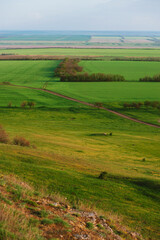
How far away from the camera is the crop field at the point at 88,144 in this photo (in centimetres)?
1795

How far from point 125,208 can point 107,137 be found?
33895mm

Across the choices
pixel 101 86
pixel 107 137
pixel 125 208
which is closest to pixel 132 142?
pixel 107 137

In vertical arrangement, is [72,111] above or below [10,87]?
below

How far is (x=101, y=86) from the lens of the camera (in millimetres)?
102062

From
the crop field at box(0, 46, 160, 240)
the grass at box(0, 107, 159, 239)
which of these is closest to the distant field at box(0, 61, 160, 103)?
the crop field at box(0, 46, 160, 240)

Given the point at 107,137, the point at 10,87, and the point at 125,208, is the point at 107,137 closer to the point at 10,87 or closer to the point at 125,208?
the point at 125,208

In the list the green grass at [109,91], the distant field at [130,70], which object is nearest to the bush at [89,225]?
the green grass at [109,91]

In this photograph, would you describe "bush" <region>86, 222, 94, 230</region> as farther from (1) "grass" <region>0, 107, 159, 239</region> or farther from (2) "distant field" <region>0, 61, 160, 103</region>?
(2) "distant field" <region>0, 61, 160, 103</region>

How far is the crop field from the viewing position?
17953 mm

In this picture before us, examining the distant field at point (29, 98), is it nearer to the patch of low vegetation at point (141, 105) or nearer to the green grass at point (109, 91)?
the green grass at point (109, 91)

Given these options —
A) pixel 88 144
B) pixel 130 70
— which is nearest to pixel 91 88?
pixel 130 70

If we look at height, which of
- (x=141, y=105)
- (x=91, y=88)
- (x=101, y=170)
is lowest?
(x=101, y=170)

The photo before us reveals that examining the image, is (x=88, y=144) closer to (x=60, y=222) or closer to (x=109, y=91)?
(x=60, y=222)

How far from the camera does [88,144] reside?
4441 cm
